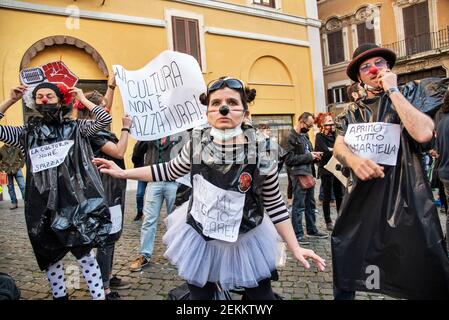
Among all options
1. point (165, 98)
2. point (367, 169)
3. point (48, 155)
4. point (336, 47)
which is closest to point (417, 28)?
point (336, 47)

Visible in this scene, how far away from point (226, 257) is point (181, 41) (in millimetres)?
12155

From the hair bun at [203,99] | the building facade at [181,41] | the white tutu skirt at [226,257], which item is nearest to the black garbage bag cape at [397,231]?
the white tutu skirt at [226,257]

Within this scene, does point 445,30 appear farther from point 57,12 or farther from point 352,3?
point 57,12

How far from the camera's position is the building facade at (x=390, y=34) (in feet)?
66.0

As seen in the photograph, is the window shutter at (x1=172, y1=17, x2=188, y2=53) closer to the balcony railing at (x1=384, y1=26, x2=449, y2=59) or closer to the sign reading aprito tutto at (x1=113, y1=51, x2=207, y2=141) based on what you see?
the sign reading aprito tutto at (x1=113, y1=51, x2=207, y2=141)

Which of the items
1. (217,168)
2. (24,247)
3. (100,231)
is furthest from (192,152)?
(24,247)

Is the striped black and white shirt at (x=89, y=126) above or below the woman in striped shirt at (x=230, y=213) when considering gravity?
above

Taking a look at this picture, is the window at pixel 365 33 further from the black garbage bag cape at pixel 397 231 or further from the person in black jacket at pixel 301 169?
the black garbage bag cape at pixel 397 231

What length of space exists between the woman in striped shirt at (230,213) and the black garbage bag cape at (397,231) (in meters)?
0.46

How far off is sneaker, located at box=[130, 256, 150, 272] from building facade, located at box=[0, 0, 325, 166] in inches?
229

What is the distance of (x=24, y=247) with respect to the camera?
5.04 metres

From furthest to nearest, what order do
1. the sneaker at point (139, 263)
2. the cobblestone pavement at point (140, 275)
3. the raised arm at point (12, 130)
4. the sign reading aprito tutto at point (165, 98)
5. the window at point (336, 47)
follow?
the window at point (336, 47) → the sneaker at point (139, 263) → the sign reading aprito tutto at point (165, 98) → the cobblestone pavement at point (140, 275) → the raised arm at point (12, 130)

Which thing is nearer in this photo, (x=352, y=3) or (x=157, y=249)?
(x=157, y=249)

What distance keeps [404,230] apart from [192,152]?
136 centimetres
